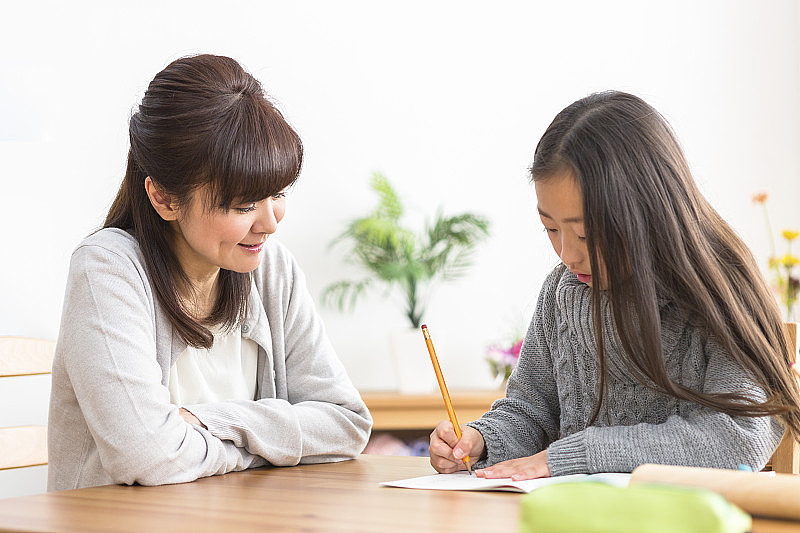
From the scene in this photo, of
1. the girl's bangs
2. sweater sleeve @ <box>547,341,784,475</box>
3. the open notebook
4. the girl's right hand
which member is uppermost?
the girl's bangs

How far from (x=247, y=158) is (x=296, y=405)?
379mm

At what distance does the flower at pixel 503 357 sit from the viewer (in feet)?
8.19

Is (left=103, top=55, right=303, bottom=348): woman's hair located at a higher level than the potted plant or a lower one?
higher

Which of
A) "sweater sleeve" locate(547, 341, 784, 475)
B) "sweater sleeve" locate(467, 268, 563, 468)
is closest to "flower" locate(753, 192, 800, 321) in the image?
"sweater sleeve" locate(467, 268, 563, 468)

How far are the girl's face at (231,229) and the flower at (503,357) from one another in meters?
1.37

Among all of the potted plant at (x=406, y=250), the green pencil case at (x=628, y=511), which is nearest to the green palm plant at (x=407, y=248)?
the potted plant at (x=406, y=250)

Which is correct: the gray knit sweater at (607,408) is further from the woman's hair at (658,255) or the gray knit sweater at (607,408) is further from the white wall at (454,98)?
the white wall at (454,98)

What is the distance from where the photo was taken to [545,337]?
1302 mm

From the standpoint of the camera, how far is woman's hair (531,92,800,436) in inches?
40.8

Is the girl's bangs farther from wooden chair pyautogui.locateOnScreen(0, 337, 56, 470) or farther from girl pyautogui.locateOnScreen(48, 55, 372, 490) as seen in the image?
wooden chair pyautogui.locateOnScreen(0, 337, 56, 470)

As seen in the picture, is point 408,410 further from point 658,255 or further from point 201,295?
point 658,255

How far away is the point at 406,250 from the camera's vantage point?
8.38 feet

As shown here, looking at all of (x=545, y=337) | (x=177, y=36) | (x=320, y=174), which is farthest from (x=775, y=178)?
(x=177, y=36)

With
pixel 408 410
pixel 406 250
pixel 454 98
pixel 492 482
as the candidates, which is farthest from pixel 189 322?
pixel 454 98
